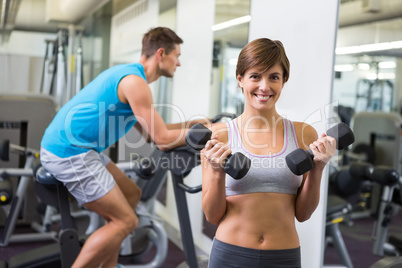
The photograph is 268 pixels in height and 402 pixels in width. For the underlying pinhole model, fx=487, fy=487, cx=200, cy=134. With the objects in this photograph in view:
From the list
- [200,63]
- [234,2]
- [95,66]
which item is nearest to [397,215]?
[234,2]

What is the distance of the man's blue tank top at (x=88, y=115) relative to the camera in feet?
7.97

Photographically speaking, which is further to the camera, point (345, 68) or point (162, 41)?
point (162, 41)

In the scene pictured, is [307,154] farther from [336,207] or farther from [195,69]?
[195,69]

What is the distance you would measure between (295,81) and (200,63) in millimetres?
1695

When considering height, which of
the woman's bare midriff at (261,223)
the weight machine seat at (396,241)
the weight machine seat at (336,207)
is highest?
the woman's bare midriff at (261,223)

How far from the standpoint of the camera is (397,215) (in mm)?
2236

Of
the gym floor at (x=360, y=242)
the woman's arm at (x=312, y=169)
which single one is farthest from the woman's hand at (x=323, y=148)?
the gym floor at (x=360, y=242)

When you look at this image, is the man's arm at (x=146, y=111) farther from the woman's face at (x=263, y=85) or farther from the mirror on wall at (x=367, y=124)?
the woman's face at (x=263, y=85)

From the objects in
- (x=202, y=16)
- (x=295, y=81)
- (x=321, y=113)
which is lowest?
(x=321, y=113)

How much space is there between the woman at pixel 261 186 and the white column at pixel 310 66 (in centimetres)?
63

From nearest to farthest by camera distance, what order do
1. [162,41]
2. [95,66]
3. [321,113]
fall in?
[321,113], [162,41], [95,66]

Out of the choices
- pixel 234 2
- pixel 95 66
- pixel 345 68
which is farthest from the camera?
pixel 95 66

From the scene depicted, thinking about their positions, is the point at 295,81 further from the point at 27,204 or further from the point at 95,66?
the point at 95,66

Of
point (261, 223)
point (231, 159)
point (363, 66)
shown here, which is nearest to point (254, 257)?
point (261, 223)
